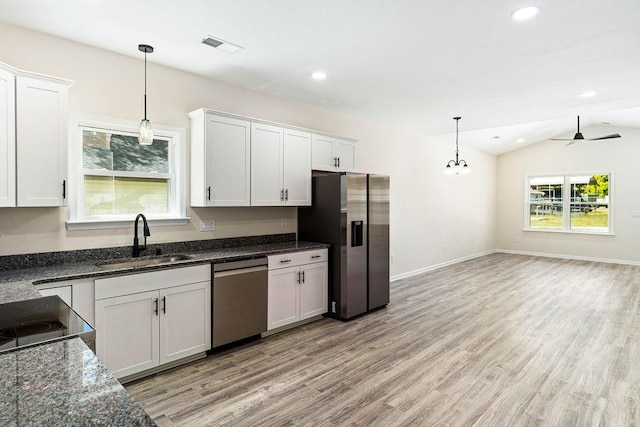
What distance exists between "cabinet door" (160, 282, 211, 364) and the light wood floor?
15 cm

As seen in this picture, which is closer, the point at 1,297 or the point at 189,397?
the point at 1,297

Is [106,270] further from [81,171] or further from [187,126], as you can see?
[187,126]

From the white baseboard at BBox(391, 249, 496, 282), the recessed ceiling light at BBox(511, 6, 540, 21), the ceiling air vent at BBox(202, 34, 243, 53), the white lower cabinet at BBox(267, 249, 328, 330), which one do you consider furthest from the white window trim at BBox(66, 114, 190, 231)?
the white baseboard at BBox(391, 249, 496, 282)

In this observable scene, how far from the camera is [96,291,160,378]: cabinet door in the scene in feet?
8.44

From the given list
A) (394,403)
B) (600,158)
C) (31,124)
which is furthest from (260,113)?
(600,158)

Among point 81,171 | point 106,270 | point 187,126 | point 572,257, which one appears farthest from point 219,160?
point 572,257

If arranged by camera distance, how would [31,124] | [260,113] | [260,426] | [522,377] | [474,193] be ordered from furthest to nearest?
[474,193]
[260,113]
[522,377]
[31,124]
[260,426]

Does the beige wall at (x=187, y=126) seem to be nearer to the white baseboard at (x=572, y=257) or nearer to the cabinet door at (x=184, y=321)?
the cabinet door at (x=184, y=321)

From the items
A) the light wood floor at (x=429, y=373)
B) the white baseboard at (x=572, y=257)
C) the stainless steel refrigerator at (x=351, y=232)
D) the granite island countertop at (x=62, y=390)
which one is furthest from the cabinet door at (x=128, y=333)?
the white baseboard at (x=572, y=257)

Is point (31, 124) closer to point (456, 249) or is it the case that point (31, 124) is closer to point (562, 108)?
point (562, 108)

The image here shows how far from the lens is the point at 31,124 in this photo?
2.46m

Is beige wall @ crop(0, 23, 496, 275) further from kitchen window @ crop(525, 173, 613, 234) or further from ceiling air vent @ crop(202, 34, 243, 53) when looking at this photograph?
kitchen window @ crop(525, 173, 613, 234)

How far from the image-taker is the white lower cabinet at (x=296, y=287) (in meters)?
3.69

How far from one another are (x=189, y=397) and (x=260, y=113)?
3037 mm
